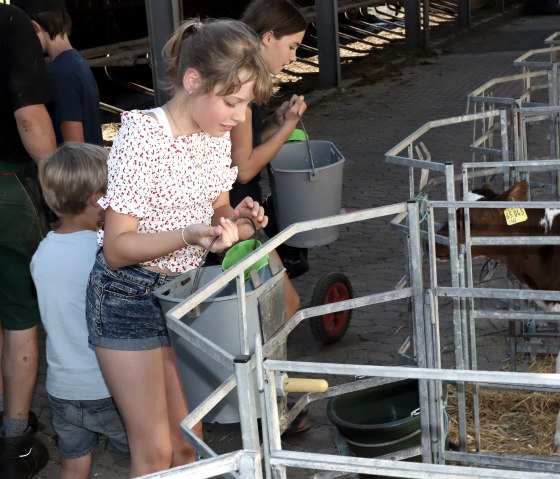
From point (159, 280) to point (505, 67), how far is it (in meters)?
12.8

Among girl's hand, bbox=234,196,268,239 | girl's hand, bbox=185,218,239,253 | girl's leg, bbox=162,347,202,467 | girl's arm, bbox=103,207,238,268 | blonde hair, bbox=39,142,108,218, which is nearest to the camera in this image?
girl's hand, bbox=185,218,239,253

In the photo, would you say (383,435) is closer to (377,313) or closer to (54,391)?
(54,391)

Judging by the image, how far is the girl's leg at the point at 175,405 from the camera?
122 inches

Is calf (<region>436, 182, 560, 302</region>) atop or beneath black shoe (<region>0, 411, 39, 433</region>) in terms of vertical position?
atop

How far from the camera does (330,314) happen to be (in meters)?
5.23

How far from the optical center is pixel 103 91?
1359 centimetres

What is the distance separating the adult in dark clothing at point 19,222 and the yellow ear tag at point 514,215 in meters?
1.97

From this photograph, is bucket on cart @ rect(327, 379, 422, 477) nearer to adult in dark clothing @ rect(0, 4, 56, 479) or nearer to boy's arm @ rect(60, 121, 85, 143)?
adult in dark clothing @ rect(0, 4, 56, 479)

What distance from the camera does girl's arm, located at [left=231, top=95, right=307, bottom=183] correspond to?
13.0 feet

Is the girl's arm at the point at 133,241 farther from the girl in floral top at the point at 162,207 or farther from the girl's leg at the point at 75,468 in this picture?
the girl's leg at the point at 75,468

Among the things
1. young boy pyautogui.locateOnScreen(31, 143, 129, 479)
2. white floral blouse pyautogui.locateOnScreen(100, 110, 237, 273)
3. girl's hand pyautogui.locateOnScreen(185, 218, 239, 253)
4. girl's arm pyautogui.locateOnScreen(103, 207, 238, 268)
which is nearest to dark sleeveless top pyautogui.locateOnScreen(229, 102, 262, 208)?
young boy pyautogui.locateOnScreen(31, 143, 129, 479)

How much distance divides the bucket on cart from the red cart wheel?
1285 mm

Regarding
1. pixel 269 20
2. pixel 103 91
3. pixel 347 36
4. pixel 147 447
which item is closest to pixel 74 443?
pixel 147 447

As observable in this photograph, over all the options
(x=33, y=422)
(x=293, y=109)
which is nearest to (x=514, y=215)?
(x=293, y=109)
